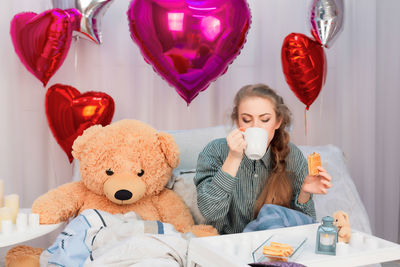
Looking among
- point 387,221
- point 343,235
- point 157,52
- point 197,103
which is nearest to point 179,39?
point 157,52

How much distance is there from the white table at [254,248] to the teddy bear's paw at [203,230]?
29 centimetres

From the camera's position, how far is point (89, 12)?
1812mm

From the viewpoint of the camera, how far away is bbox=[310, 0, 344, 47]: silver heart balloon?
1.93m

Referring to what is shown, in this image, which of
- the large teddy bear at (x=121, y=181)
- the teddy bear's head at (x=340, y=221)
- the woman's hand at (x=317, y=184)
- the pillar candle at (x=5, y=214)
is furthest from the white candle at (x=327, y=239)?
the pillar candle at (x=5, y=214)

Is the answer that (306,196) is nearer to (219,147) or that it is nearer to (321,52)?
(219,147)

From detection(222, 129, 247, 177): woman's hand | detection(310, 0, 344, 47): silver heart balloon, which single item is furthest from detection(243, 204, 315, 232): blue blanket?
detection(310, 0, 344, 47): silver heart balloon

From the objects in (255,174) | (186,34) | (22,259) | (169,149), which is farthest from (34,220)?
(186,34)

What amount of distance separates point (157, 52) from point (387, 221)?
153cm

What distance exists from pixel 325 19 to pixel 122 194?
44.0 inches

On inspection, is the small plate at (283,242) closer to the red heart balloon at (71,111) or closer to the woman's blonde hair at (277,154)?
the woman's blonde hair at (277,154)

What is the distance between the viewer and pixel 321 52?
6.64ft

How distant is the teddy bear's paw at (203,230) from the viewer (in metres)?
1.35

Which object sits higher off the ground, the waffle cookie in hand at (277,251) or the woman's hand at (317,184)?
the woman's hand at (317,184)

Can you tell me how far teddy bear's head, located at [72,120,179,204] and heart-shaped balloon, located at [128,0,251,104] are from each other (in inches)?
10.6
